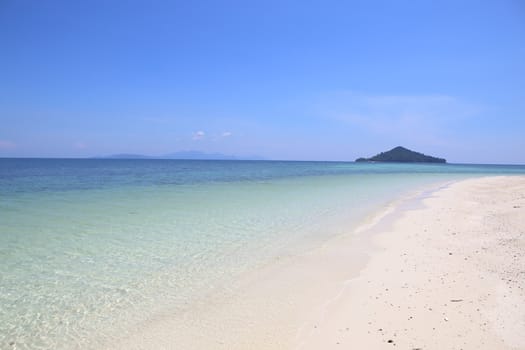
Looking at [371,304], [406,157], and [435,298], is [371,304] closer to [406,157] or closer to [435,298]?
[435,298]

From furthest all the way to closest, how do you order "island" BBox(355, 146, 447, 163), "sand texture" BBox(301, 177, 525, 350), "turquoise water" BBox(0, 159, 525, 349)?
"island" BBox(355, 146, 447, 163) < "turquoise water" BBox(0, 159, 525, 349) < "sand texture" BBox(301, 177, 525, 350)

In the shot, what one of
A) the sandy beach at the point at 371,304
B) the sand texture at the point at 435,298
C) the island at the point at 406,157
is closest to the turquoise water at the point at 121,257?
the sandy beach at the point at 371,304

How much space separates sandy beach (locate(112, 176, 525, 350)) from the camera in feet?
12.5

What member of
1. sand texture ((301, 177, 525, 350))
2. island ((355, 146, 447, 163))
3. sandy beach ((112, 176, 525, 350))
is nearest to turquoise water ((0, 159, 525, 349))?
Result: sandy beach ((112, 176, 525, 350))

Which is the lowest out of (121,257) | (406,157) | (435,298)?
(121,257)

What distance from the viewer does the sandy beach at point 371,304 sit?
3.81 meters

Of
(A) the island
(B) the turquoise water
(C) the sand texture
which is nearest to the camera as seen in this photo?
(C) the sand texture

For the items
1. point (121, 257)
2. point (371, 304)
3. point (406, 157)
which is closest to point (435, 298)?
point (371, 304)

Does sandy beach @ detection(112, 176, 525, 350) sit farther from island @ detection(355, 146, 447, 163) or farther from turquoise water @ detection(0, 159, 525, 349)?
island @ detection(355, 146, 447, 163)

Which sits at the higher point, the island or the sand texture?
the island

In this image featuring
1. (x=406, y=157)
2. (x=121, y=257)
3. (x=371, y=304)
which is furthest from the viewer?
(x=406, y=157)

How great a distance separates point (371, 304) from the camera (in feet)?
15.4

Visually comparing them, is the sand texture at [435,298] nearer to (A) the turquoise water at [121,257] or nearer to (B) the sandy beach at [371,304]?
(B) the sandy beach at [371,304]

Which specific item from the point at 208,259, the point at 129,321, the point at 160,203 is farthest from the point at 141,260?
the point at 160,203
